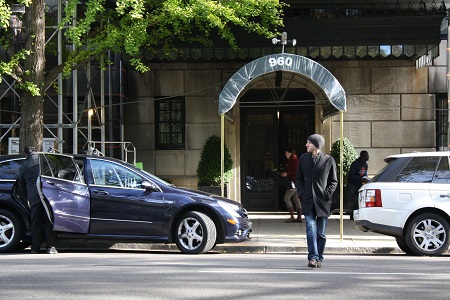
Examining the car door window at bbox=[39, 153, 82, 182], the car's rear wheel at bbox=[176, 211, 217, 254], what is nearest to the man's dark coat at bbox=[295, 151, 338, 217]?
the car's rear wheel at bbox=[176, 211, 217, 254]

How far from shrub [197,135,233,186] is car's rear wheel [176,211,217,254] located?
21.5ft

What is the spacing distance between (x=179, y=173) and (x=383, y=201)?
882 centimetres

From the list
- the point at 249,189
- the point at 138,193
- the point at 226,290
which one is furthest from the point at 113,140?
the point at 226,290

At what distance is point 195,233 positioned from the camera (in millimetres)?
13359

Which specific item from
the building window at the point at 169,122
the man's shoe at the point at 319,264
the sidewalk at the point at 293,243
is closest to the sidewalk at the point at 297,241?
the sidewalk at the point at 293,243

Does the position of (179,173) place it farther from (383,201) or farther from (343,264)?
(343,264)

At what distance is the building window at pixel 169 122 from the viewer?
21.7m

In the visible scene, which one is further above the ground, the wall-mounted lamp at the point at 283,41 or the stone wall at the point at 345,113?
the wall-mounted lamp at the point at 283,41

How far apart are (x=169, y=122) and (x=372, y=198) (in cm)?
926

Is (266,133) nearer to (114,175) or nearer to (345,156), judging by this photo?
(345,156)

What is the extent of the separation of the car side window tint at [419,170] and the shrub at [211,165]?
23.3 feet

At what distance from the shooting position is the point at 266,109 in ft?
72.1

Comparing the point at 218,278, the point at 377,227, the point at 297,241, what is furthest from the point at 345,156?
the point at 218,278

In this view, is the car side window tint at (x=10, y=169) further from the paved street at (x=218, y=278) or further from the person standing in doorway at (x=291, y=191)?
the person standing in doorway at (x=291, y=191)
